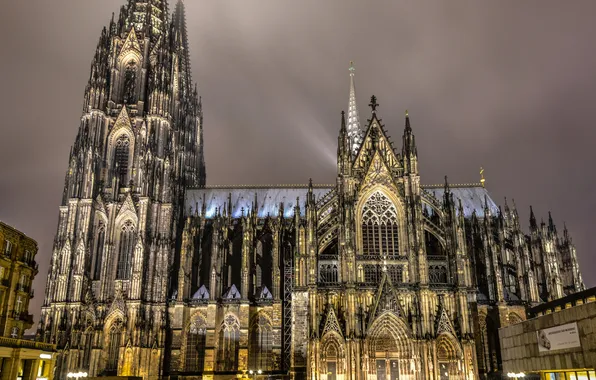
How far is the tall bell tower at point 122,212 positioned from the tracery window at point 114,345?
9 centimetres

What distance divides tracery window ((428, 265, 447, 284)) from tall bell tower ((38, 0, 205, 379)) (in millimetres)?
25037

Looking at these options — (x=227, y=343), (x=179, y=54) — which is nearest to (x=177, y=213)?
(x=227, y=343)

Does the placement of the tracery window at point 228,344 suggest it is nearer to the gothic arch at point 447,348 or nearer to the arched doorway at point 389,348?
the arched doorway at point 389,348

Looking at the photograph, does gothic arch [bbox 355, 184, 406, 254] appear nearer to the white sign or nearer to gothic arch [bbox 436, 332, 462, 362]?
gothic arch [bbox 436, 332, 462, 362]

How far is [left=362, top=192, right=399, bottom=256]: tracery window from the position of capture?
163 feet

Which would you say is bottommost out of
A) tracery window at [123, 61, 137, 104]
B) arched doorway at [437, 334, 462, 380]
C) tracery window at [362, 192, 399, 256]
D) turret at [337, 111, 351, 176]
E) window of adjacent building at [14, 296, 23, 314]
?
arched doorway at [437, 334, 462, 380]

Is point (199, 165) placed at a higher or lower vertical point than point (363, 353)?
higher

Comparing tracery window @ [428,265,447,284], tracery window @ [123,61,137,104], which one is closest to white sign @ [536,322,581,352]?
tracery window @ [428,265,447,284]

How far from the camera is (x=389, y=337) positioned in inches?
1811

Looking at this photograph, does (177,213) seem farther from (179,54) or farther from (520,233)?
(520,233)

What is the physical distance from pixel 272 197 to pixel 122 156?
17526 millimetres

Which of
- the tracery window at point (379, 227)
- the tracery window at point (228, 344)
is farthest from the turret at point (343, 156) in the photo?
the tracery window at point (228, 344)

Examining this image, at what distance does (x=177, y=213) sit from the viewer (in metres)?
58.8

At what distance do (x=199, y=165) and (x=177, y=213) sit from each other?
19120mm
